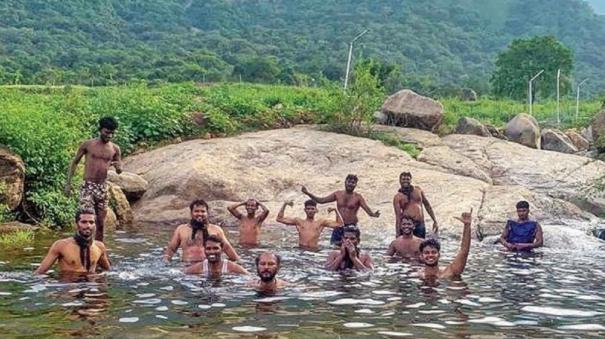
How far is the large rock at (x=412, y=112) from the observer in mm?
25031

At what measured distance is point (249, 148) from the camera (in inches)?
829

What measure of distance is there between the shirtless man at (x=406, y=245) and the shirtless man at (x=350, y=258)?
5.06 ft

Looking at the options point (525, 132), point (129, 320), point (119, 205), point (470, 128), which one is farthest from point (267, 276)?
point (525, 132)

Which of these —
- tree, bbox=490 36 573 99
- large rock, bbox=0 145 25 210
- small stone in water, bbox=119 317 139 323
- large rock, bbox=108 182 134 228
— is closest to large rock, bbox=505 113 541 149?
large rock, bbox=108 182 134 228

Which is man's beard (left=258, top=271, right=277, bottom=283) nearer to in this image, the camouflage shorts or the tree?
the camouflage shorts

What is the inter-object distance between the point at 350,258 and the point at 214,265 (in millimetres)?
1977

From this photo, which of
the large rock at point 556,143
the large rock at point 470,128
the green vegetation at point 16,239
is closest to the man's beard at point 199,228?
the green vegetation at point 16,239

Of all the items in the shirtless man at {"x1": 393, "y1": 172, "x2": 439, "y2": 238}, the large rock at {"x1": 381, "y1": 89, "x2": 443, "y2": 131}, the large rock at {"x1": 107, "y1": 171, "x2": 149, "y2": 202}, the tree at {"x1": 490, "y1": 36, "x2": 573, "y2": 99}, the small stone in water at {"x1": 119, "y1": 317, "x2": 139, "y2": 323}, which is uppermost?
the tree at {"x1": 490, "y1": 36, "x2": 573, "y2": 99}

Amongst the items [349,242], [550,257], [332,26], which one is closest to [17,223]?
[349,242]

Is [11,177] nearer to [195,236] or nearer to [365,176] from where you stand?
[195,236]

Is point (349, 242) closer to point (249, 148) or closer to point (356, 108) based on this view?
point (249, 148)

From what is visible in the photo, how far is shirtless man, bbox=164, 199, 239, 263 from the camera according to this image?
1120cm

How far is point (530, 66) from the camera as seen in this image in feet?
188

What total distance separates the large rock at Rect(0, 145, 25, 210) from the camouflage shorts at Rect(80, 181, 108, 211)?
87.7 inches
